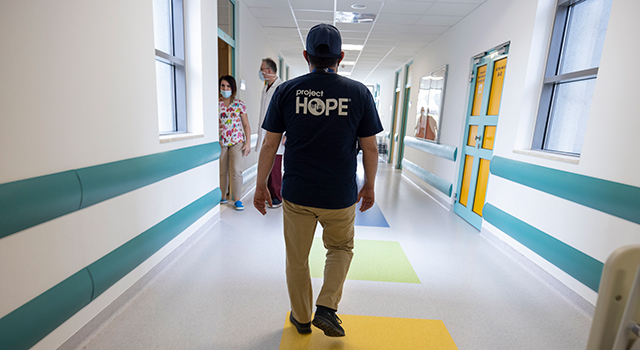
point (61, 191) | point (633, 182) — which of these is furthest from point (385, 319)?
point (61, 191)

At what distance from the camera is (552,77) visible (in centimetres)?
309

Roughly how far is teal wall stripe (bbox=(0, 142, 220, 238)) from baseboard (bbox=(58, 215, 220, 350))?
686 millimetres

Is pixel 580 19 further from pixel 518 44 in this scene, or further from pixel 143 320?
pixel 143 320

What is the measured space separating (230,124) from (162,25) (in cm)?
142

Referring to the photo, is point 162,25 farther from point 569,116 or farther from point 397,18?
point 569,116

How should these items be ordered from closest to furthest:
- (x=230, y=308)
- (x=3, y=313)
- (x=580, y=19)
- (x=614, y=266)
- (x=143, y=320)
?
(x=614, y=266) < (x=3, y=313) < (x=143, y=320) < (x=230, y=308) < (x=580, y=19)

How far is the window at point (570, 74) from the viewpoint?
8.86ft

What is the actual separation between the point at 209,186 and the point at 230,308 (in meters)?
1.78

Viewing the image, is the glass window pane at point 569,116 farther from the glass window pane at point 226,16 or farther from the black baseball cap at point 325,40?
the glass window pane at point 226,16

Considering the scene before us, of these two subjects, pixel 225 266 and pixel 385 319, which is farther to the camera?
pixel 225 266

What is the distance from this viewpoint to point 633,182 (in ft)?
6.72

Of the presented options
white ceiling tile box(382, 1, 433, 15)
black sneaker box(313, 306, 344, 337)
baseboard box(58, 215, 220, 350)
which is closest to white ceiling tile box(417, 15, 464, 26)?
white ceiling tile box(382, 1, 433, 15)

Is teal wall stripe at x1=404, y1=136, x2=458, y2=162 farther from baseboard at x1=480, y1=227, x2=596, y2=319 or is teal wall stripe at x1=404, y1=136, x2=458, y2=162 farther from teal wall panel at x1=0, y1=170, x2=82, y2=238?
teal wall panel at x1=0, y1=170, x2=82, y2=238

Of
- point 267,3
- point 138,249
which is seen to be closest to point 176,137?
point 138,249
